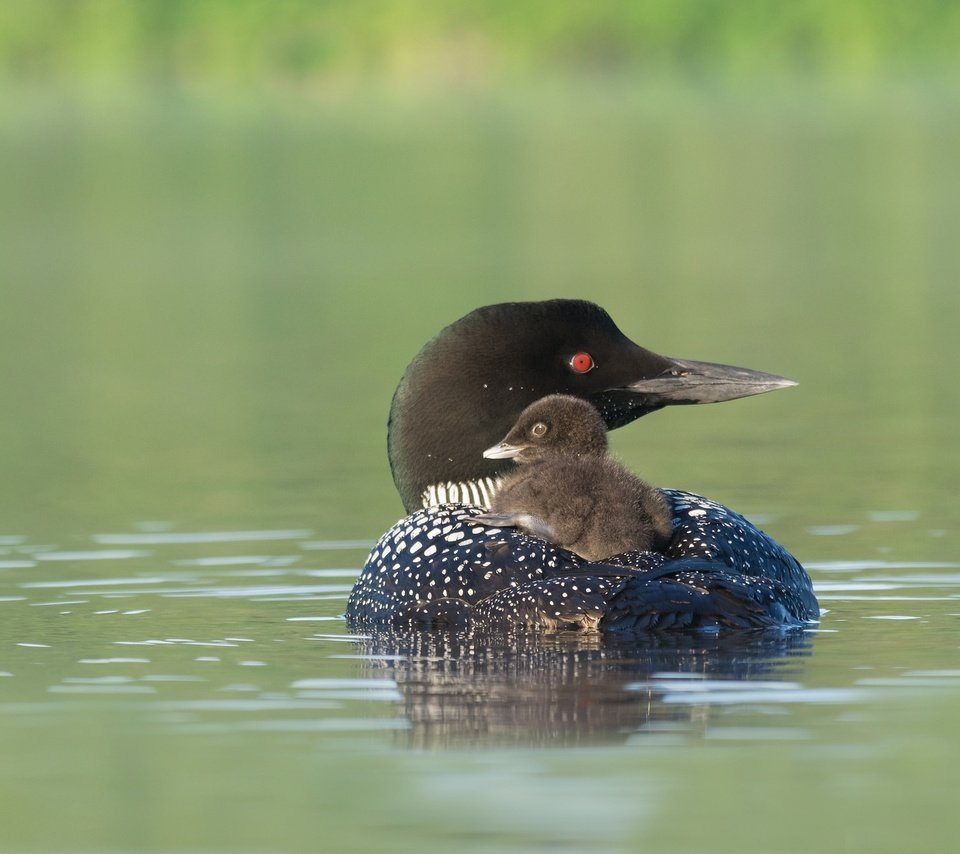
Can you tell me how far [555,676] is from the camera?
212 inches

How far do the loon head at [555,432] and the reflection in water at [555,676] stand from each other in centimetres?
58

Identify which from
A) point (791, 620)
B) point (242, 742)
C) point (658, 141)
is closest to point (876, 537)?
point (791, 620)

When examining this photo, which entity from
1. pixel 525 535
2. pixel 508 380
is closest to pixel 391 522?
pixel 508 380

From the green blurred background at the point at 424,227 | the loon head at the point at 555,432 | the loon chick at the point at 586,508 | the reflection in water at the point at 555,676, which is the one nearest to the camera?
the reflection in water at the point at 555,676

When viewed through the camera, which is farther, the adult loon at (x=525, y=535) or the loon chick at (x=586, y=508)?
the loon chick at (x=586, y=508)

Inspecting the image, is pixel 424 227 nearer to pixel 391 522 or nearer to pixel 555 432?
pixel 391 522

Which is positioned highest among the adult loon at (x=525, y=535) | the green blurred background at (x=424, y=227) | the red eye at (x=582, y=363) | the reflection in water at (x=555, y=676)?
the green blurred background at (x=424, y=227)

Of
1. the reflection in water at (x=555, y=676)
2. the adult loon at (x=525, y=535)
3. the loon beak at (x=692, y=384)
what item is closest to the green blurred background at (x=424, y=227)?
the adult loon at (x=525, y=535)

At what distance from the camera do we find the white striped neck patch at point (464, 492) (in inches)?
266

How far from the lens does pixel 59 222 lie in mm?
28359

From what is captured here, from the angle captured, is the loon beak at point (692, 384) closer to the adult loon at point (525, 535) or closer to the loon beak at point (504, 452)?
the adult loon at point (525, 535)

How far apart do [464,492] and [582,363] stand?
47cm

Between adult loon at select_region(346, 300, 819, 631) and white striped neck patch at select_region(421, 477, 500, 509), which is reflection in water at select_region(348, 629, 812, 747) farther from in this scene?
white striped neck patch at select_region(421, 477, 500, 509)

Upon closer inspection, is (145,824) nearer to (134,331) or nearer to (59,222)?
(134,331)
